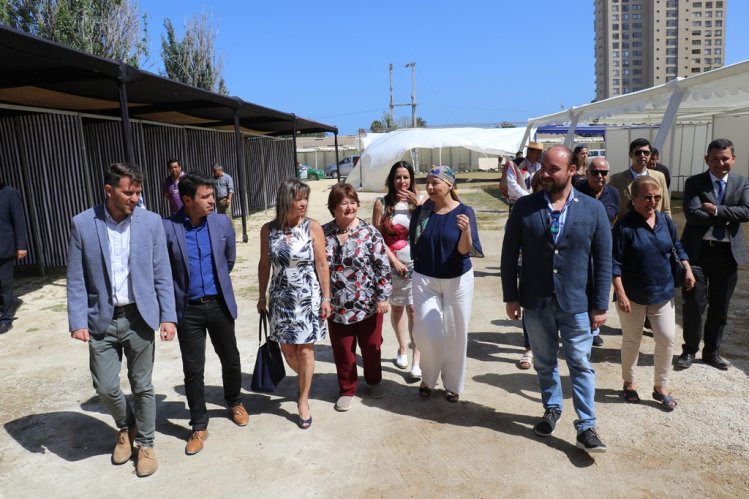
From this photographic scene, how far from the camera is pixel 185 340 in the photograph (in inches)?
132

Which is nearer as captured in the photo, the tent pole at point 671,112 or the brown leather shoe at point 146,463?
the brown leather shoe at point 146,463

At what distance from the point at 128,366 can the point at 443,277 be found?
198cm

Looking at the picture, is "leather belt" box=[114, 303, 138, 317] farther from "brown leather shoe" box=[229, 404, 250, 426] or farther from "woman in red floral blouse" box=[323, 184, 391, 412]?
"woman in red floral blouse" box=[323, 184, 391, 412]

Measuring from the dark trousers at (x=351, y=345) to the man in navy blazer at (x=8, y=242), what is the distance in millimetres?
3920

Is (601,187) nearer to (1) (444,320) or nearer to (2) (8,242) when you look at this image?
(1) (444,320)

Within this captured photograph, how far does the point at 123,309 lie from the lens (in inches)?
122

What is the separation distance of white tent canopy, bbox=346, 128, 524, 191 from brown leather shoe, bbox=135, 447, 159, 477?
22.9 meters

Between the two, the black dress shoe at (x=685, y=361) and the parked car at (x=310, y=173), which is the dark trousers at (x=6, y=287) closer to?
the black dress shoe at (x=685, y=361)

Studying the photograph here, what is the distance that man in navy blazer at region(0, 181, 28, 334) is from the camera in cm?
590

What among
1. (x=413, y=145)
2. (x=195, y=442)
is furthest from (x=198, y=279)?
(x=413, y=145)

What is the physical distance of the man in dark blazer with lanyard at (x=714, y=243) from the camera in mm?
4277

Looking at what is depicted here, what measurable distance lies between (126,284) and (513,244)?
2.22 metres

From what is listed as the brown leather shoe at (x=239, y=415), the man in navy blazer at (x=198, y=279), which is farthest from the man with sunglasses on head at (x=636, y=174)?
the brown leather shoe at (x=239, y=415)

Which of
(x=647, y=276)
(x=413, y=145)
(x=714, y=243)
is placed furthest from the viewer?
(x=413, y=145)
